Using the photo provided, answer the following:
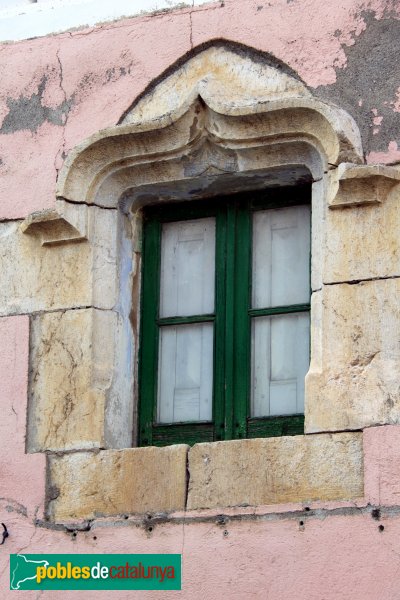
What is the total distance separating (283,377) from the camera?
8914mm

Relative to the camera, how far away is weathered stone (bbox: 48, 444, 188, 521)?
Result: 28.5ft

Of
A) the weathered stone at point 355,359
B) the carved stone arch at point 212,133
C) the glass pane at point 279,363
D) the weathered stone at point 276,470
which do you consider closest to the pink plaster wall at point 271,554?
the weathered stone at point 276,470

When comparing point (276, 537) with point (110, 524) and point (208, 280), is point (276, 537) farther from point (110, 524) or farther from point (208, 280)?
point (208, 280)

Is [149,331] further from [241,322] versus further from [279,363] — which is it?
[279,363]

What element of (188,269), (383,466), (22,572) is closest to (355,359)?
(383,466)

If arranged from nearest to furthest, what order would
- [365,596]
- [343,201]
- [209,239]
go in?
[365,596] → [343,201] → [209,239]

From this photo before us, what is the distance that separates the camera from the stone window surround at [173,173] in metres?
8.76

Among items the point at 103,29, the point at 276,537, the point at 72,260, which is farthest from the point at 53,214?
the point at 276,537

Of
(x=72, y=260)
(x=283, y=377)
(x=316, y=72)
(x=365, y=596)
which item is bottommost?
(x=365, y=596)

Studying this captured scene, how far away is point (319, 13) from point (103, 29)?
107 centimetres

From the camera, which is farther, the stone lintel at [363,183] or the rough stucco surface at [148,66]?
the rough stucco surface at [148,66]

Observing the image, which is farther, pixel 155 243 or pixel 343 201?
pixel 155 243

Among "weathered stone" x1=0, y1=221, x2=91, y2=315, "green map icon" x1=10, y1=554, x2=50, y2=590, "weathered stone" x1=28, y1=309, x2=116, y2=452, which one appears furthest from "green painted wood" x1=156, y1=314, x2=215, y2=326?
"green map icon" x1=10, y1=554, x2=50, y2=590

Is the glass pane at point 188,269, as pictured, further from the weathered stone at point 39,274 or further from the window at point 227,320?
the weathered stone at point 39,274
